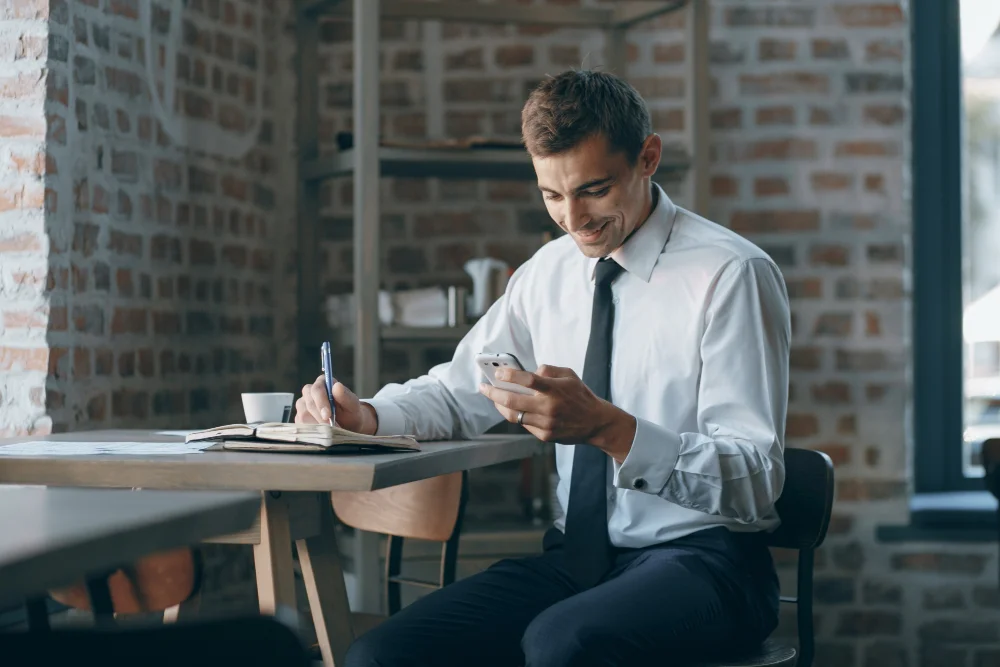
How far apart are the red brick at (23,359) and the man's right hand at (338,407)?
0.79 m

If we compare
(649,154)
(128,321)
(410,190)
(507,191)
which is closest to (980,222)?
(507,191)

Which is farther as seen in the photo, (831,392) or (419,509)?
(831,392)

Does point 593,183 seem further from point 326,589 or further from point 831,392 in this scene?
point 831,392

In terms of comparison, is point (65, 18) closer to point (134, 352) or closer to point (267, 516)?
point (134, 352)

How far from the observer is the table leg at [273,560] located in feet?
5.45

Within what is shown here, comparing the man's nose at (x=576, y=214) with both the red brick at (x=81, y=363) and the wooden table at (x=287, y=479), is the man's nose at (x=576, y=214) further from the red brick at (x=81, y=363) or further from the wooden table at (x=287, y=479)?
the red brick at (x=81, y=363)

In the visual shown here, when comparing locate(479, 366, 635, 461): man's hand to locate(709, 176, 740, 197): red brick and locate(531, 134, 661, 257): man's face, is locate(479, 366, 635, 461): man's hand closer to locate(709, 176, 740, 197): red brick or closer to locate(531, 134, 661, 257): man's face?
locate(531, 134, 661, 257): man's face

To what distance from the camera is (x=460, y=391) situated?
82.7 inches

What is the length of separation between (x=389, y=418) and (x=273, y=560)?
0.37m

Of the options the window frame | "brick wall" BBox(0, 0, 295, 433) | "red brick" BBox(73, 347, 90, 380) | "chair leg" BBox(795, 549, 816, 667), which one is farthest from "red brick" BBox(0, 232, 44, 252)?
the window frame

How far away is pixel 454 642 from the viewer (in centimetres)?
167

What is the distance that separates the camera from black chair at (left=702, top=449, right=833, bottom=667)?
1.79m

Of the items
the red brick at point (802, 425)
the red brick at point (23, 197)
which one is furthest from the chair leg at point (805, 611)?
the red brick at point (23, 197)

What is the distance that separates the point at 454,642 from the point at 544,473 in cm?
156
